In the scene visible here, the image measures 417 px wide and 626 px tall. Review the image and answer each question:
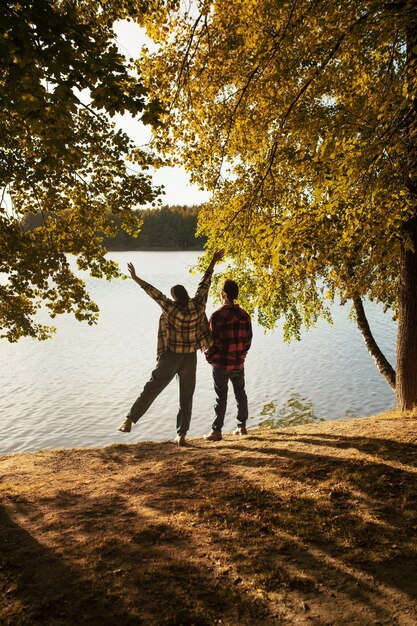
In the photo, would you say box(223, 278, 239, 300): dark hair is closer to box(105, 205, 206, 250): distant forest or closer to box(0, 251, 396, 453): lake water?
box(0, 251, 396, 453): lake water

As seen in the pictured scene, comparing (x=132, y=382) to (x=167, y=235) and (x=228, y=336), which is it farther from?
(x=167, y=235)

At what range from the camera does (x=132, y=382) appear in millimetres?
18969

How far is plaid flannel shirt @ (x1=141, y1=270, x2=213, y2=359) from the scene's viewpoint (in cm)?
750

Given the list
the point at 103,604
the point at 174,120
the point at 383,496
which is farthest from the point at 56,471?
the point at 174,120

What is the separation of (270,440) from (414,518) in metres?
3.39

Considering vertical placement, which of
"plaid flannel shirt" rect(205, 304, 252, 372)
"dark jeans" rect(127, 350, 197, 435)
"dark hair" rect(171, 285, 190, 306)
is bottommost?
"dark jeans" rect(127, 350, 197, 435)

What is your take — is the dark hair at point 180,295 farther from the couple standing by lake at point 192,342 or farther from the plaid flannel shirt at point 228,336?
the plaid flannel shirt at point 228,336

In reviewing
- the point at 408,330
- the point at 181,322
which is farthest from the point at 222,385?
the point at 408,330

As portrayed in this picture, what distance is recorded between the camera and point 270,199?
9453mm

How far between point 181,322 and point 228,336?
2.84ft

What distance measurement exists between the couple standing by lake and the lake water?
5740mm

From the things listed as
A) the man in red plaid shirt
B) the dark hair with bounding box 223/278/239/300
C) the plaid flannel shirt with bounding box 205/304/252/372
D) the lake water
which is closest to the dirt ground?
the man in red plaid shirt

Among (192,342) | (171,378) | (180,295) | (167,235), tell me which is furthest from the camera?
(167,235)

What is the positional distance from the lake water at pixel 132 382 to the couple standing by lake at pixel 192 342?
5.74 meters
